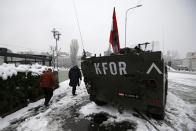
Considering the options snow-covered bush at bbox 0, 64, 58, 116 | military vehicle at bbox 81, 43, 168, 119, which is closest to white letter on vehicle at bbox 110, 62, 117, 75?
military vehicle at bbox 81, 43, 168, 119

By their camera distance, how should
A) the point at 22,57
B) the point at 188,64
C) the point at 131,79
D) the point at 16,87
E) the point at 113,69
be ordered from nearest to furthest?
1. the point at 131,79
2. the point at 113,69
3. the point at 16,87
4. the point at 22,57
5. the point at 188,64

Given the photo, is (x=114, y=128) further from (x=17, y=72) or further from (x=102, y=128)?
(x=17, y=72)

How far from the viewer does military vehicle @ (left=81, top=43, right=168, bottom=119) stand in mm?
2396

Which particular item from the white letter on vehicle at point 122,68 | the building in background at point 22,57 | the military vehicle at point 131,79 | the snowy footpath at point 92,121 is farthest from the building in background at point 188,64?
the building in background at point 22,57

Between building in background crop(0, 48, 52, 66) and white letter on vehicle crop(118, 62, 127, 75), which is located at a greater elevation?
building in background crop(0, 48, 52, 66)

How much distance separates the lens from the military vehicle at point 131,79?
2396mm

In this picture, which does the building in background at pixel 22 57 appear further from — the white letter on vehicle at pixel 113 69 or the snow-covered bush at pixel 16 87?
the white letter on vehicle at pixel 113 69

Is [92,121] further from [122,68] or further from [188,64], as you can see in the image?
[188,64]

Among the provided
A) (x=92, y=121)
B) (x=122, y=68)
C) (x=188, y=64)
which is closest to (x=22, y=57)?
(x=92, y=121)

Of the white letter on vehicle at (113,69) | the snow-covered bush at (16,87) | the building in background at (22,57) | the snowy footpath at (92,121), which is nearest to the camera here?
the snowy footpath at (92,121)

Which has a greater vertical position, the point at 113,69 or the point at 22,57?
the point at 22,57

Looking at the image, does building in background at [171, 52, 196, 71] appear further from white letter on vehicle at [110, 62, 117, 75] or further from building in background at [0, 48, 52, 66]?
building in background at [0, 48, 52, 66]

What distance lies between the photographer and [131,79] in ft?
8.93

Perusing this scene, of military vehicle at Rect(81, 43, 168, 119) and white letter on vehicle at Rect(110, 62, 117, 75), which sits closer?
military vehicle at Rect(81, 43, 168, 119)
